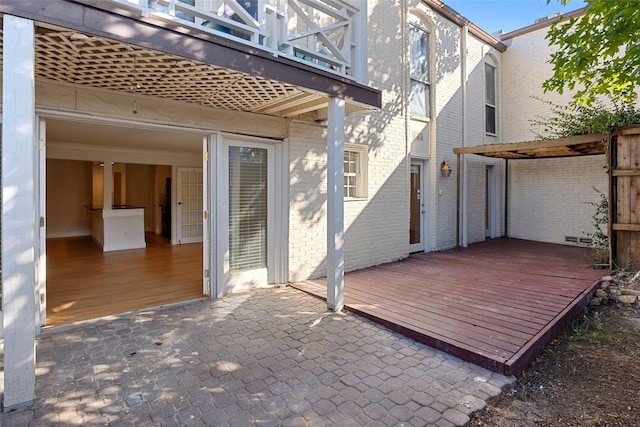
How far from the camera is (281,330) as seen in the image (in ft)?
12.8

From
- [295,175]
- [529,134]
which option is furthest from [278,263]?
[529,134]

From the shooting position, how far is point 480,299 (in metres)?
4.71

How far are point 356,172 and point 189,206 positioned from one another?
573 centimetres

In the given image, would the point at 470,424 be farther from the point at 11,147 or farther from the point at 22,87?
the point at 22,87

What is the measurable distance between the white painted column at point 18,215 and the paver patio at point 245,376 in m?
0.30

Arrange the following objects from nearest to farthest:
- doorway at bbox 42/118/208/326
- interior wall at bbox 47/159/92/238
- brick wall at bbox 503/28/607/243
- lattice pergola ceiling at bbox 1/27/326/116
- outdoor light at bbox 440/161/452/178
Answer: lattice pergola ceiling at bbox 1/27/326/116 < doorway at bbox 42/118/208/326 < outdoor light at bbox 440/161/452/178 < brick wall at bbox 503/28/607/243 < interior wall at bbox 47/159/92/238

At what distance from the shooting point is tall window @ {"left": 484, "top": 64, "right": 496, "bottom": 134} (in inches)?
410

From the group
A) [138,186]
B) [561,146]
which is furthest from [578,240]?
[138,186]

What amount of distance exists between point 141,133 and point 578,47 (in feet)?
23.9

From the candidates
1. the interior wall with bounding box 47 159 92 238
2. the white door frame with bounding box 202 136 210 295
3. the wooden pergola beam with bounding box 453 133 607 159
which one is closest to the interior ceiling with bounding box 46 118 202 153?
the white door frame with bounding box 202 136 210 295

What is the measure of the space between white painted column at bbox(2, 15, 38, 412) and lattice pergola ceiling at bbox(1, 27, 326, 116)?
332mm

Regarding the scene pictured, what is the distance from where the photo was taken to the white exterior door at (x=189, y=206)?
10.0 metres

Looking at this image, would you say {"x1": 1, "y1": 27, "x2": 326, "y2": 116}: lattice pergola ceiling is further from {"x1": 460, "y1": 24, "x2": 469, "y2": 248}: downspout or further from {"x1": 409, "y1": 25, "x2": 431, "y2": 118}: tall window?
{"x1": 460, "y1": 24, "x2": 469, "y2": 248}: downspout

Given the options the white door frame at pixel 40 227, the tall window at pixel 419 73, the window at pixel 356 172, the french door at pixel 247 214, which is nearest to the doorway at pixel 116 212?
the white door frame at pixel 40 227
